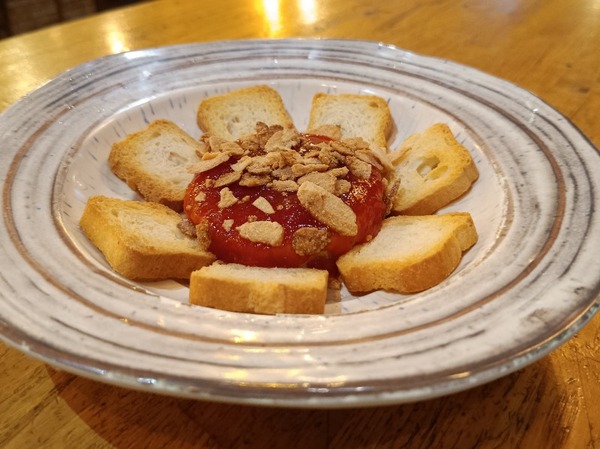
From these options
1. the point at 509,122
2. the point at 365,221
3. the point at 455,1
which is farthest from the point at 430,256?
the point at 455,1

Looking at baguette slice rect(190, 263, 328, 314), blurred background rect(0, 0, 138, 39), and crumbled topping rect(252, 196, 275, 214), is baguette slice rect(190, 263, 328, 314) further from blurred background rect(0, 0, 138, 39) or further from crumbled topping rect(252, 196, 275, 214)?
blurred background rect(0, 0, 138, 39)

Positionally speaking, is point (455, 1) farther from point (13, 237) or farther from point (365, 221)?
point (13, 237)

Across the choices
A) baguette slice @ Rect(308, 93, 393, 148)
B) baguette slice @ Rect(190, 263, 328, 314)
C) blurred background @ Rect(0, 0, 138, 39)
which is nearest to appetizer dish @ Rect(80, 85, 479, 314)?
baguette slice @ Rect(190, 263, 328, 314)

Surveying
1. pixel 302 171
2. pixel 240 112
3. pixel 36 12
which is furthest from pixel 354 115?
pixel 36 12

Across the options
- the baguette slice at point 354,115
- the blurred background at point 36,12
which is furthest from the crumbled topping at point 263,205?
the blurred background at point 36,12

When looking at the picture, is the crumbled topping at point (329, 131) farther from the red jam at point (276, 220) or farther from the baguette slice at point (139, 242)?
the baguette slice at point (139, 242)

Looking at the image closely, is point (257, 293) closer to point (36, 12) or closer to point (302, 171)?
point (302, 171)
